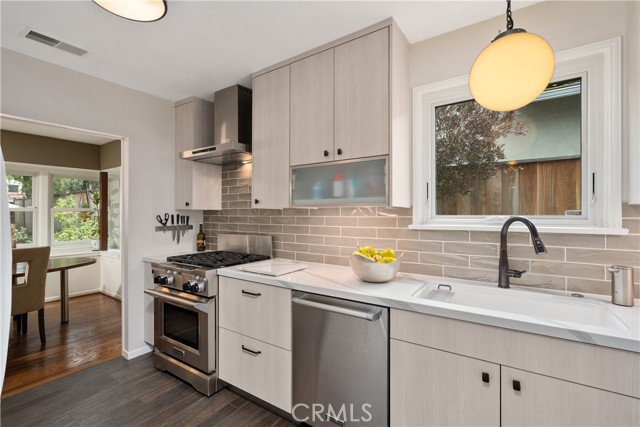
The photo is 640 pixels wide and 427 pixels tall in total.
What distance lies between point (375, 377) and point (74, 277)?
537cm

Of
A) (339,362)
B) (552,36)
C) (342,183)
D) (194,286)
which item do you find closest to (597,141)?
(552,36)

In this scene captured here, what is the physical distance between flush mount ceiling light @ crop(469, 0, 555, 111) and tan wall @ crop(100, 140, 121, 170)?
16.4ft

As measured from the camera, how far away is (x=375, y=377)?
5.13ft

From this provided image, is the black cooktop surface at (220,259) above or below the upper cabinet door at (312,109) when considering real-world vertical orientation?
below

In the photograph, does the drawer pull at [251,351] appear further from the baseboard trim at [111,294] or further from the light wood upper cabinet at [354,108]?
the baseboard trim at [111,294]

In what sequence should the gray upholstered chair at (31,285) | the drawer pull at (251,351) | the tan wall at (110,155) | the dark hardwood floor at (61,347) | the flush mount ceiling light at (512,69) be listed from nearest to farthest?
the flush mount ceiling light at (512,69) → the drawer pull at (251,351) → the dark hardwood floor at (61,347) → the gray upholstered chair at (31,285) → the tan wall at (110,155)

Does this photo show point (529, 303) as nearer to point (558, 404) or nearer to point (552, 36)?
point (558, 404)

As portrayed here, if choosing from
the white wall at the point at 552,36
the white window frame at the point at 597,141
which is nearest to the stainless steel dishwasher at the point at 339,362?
the white window frame at the point at 597,141

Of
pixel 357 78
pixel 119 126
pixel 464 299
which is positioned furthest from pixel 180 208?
pixel 464 299

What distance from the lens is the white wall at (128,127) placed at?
2.21 meters

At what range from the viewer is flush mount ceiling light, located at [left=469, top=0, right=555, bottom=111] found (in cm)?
126

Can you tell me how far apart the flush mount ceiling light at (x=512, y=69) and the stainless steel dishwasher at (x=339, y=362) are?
115 cm

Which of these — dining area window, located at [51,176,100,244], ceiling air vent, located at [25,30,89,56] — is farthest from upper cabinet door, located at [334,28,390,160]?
dining area window, located at [51,176,100,244]

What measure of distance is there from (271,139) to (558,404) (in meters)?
2.26
